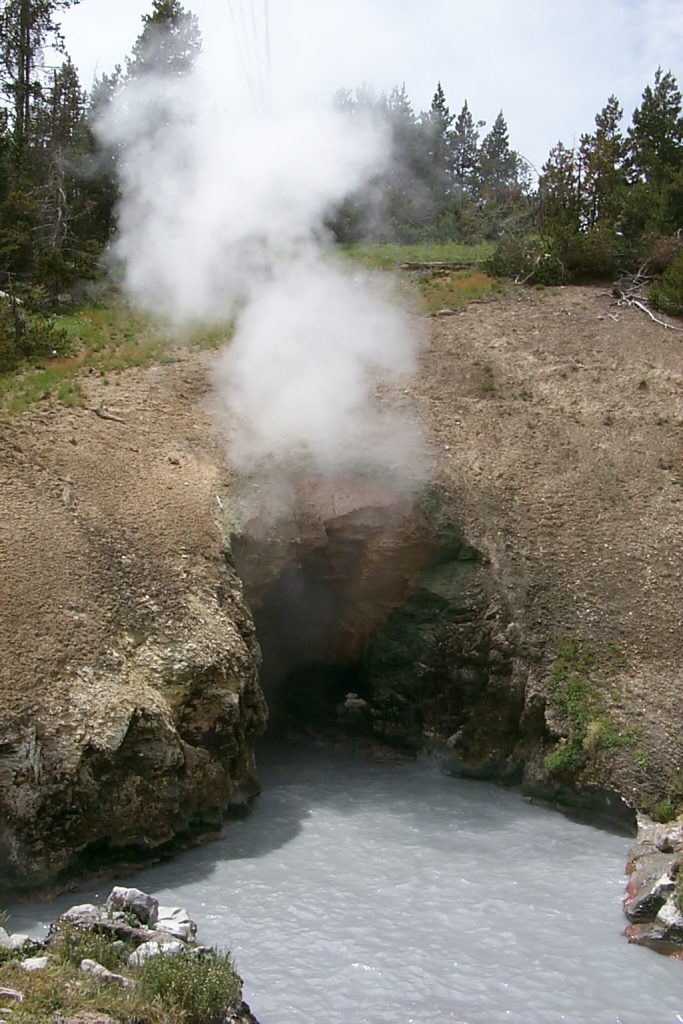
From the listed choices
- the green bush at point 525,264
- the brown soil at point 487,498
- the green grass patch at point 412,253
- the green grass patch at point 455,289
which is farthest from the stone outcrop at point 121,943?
the green bush at point 525,264

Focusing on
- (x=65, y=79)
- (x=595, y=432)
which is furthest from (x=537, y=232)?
(x=65, y=79)

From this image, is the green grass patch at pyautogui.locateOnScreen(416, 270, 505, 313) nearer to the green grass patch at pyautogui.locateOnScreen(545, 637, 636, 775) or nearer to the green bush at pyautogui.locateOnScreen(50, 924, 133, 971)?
the green grass patch at pyautogui.locateOnScreen(545, 637, 636, 775)

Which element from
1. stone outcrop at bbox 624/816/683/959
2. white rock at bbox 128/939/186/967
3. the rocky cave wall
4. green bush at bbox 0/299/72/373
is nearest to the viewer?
white rock at bbox 128/939/186/967

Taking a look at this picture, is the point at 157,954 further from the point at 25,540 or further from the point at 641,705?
the point at 641,705

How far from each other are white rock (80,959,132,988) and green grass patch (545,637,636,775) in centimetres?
754

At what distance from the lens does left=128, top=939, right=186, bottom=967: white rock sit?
28.2 ft

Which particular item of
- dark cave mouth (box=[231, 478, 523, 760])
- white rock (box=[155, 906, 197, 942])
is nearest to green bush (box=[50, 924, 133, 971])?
white rock (box=[155, 906, 197, 942])

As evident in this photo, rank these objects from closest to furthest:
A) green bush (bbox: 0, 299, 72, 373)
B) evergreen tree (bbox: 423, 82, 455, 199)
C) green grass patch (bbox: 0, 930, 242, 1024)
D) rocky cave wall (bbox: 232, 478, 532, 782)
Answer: green grass patch (bbox: 0, 930, 242, 1024)
rocky cave wall (bbox: 232, 478, 532, 782)
green bush (bbox: 0, 299, 72, 373)
evergreen tree (bbox: 423, 82, 455, 199)

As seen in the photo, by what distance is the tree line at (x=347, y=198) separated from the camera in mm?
24453

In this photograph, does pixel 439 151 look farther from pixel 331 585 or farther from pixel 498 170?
pixel 331 585

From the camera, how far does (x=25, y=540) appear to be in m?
14.0

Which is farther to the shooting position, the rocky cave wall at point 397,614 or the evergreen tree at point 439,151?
the evergreen tree at point 439,151

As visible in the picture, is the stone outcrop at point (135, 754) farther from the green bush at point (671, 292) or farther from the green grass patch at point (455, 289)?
the green bush at point (671, 292)

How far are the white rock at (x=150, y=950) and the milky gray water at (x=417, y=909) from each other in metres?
1.01
